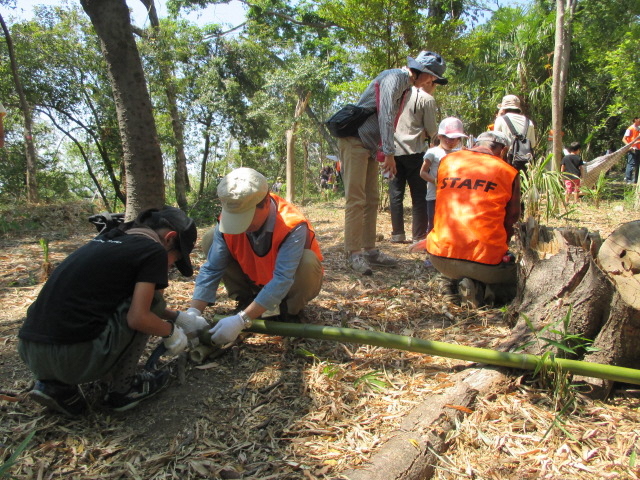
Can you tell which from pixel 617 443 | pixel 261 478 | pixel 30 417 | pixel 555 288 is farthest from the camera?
pixel 555 288

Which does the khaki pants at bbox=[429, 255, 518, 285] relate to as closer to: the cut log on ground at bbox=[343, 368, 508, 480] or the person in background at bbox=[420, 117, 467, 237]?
the cut log on ground at bbox=[343, 368, 508, 480]

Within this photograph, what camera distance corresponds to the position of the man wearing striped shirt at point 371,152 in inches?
137

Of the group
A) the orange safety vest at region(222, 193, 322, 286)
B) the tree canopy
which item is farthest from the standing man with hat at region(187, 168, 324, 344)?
the tree canopy

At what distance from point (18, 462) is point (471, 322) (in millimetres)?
2449

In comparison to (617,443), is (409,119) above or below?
above

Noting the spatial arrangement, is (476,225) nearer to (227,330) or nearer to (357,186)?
(357,186)

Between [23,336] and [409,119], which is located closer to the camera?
[23,336]

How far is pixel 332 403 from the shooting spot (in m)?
1.98

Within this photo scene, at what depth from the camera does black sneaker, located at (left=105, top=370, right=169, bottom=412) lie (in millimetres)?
1938

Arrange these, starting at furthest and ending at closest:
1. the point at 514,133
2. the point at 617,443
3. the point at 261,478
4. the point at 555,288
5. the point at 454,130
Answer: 1. the point at 514,133
2. the point at 454,130
3. the point at 555,288
4. the point at 617,443
5. the point at 261,478

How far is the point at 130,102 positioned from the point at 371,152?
1.92 m

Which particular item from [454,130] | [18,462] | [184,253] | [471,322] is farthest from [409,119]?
[18,462]

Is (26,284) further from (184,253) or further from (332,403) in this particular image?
(332,403)

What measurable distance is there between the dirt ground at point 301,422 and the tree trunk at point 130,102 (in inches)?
49.5
